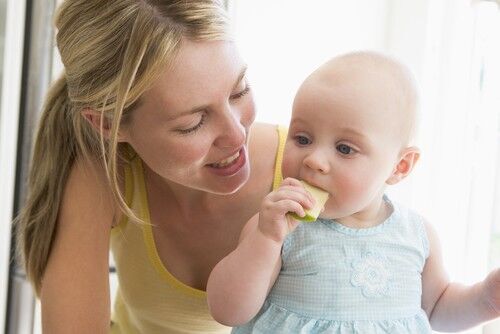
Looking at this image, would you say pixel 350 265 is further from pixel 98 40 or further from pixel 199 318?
pixel 98 40

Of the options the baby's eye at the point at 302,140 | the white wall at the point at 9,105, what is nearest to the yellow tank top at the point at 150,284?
the baby's eye at the point at 302,140

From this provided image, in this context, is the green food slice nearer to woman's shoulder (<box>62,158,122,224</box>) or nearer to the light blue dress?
the light blue dress

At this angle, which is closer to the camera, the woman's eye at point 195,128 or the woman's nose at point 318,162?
the woman's nose at point 318,162

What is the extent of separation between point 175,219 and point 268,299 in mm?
347

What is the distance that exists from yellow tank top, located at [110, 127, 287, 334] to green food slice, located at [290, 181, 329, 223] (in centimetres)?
27

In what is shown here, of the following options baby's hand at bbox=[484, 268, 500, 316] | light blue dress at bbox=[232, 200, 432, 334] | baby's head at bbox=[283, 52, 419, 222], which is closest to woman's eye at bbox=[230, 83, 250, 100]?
baby's head at bbox=[283, 52, 419, 222]

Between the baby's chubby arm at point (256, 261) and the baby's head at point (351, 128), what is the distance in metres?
0.06

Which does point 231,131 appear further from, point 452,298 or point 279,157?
point 452,298

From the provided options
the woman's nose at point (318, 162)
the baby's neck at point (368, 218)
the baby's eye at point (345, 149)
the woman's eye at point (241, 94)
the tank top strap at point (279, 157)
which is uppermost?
the woman's eye at point (241, 94)

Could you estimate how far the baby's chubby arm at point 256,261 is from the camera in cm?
92

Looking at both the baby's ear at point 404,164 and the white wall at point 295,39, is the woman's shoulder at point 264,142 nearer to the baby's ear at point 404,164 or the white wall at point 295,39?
the baby's ear at point 404,164

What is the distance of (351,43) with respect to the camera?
2158mm

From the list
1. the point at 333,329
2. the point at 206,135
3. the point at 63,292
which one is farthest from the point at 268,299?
the point at 63,292

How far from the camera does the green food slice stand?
92 centimetres
